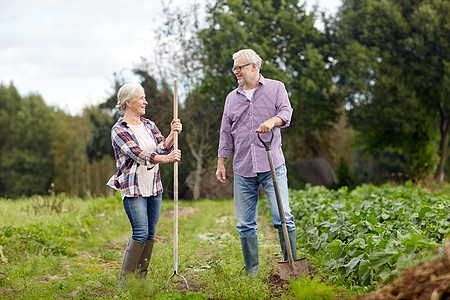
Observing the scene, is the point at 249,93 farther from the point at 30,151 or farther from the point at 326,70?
the point at 30,151

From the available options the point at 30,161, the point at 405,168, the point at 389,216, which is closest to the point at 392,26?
the point at 405,168

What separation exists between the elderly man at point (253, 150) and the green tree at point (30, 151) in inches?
1217

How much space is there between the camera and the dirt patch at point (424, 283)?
7.65 feet

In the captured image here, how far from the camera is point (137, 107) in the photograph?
409 centimetres

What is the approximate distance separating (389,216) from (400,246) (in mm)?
2071

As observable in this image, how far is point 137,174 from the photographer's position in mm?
3965

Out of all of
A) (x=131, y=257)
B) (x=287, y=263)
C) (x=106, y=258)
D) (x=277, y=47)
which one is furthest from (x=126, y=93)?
(x=277, y=47)

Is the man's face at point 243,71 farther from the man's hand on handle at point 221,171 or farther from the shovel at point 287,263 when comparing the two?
the man's hand on handle at point 221,171

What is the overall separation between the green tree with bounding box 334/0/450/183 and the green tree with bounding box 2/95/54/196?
23.3 meters

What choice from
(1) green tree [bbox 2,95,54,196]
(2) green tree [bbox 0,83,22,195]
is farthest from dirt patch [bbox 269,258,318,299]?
(2) green tree [bbox 0,83,22,195]

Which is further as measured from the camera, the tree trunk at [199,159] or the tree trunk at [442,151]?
the tree trunk at [442,151]

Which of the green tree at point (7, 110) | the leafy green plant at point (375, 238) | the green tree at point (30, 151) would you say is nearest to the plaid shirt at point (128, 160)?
the leafy green plant at point (375, 238)

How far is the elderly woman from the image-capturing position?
3.92 metres

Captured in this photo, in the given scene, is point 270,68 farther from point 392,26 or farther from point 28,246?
point 28,246
